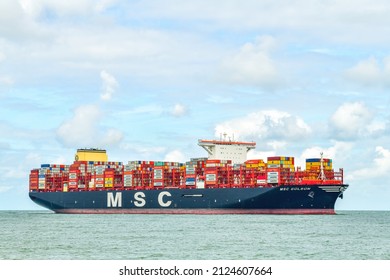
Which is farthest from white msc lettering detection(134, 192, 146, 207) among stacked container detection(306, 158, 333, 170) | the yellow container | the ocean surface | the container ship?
the ocean surface

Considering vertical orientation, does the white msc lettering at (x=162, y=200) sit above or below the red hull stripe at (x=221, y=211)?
above

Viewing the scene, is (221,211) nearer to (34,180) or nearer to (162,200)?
(162,200)

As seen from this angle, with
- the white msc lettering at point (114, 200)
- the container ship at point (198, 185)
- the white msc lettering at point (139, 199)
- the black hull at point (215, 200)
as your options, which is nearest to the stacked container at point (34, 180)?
the container ship at point (198, 185)

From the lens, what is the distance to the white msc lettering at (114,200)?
11081 centimetres

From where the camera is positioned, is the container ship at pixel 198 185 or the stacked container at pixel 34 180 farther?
the stacked container at pixel 34 180

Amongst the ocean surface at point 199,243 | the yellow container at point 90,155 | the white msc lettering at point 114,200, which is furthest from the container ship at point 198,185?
the ocean surface at point 199,243

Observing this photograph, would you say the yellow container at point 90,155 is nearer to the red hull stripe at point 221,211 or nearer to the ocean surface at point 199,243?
the red hull stripe at point 221,211

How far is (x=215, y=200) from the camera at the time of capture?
322ft

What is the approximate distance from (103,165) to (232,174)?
27.1 meters

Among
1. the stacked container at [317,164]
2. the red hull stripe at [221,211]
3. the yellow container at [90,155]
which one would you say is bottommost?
the red hull stripe at [221,211]

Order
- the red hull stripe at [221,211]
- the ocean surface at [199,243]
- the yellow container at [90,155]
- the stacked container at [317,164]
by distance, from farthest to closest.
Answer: the yellow container at [90,155]
the stacked container at [317,164]
the red hull stripe at [221,211]
the ocean surface at [199,243]

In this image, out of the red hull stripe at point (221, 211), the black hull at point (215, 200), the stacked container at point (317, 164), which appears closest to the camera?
the black hull at point (215, 200)

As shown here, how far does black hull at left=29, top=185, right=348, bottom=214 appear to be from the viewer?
306 ft
